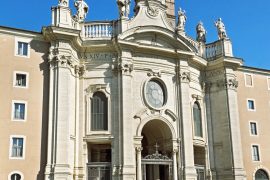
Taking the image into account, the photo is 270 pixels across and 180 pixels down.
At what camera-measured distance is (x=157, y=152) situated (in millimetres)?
29734

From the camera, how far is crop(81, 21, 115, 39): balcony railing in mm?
29922

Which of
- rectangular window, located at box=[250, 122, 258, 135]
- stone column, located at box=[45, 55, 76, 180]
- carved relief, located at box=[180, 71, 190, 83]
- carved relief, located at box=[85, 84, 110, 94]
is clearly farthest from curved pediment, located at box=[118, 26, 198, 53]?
rectangular window, located at box=[250, 122, 258, 135]

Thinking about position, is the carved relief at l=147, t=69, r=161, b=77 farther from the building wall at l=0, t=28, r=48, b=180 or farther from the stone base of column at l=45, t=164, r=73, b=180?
the stone base of column at l=45, t=164, r=73, b=180

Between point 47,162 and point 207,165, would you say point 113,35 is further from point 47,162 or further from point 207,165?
point 207,165

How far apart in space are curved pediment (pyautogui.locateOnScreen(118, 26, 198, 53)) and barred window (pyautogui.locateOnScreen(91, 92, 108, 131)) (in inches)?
171

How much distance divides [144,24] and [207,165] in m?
11.7

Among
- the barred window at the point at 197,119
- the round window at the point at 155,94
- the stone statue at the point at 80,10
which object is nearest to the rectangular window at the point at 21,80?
the stone statue at the point at 80,10

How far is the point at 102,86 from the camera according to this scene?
29.2 metres

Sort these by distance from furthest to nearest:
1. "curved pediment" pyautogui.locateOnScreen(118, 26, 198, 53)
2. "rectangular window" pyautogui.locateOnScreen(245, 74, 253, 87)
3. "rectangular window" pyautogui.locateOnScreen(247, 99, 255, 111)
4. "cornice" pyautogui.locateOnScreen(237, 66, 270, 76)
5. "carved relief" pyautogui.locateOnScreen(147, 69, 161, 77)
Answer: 1. "rectangular window" pyautogui.locateOnScreen(245, 74, 253, 87)
2. "cornice" pyautogui.locateOnScreen(237, 66, 270, 76)
3. "rectangular window" pyautogui.locateOnScreen(247, 99, 255, 111)
4. "carved relief" pyautogui.locateOnScreen(147, 69, 161, 77)
5. "curved pediment" pyautogui.locateOnScreen(118, 26, 198, 53)

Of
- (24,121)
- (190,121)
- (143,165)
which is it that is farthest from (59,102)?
(190,121)

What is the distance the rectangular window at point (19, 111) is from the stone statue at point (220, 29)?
17.2 metres

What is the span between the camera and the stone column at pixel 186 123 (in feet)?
97.0

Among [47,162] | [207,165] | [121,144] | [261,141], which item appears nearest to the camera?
[47,162]

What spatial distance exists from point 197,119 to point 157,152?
16.2ft
